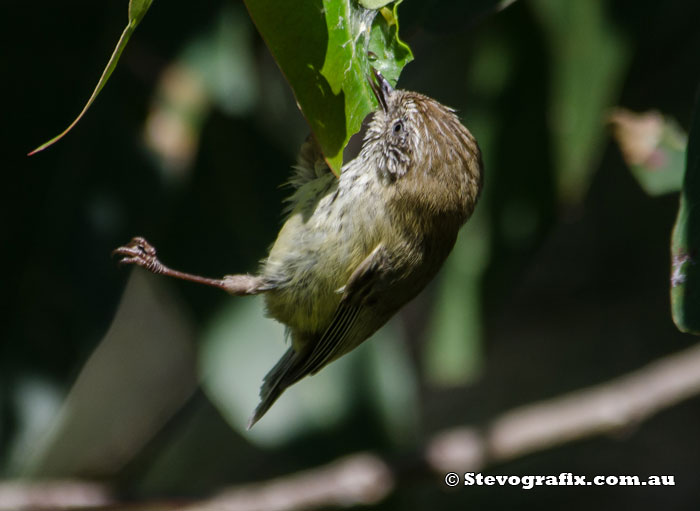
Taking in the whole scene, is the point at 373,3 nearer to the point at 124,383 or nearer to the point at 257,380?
the point at 257,380

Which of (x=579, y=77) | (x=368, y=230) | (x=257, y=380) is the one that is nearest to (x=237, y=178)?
(x=257, y=380)

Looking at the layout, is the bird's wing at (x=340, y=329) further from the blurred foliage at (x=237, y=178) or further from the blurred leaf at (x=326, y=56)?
the blurred leaf at (x=326, y=56)

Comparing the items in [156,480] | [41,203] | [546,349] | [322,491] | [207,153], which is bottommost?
[546,349]

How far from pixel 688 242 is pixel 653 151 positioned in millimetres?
736

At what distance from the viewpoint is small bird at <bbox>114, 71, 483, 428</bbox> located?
263 cm

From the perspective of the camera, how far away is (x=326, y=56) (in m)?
1.67

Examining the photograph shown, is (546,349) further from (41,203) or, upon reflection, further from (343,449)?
(41,203)

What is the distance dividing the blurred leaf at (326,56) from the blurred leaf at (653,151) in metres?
Answer: 1.09

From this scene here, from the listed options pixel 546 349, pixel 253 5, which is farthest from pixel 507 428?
pixel 253 5

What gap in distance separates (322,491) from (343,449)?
0.25 meters

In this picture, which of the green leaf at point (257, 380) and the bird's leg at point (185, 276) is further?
the green leaf at point (257, 380)

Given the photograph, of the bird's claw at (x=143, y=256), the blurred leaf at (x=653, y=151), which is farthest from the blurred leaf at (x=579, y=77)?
the bird's claw at (x=143, y=256)

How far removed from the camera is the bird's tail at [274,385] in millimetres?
2670

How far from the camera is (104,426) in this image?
15.8 feet
